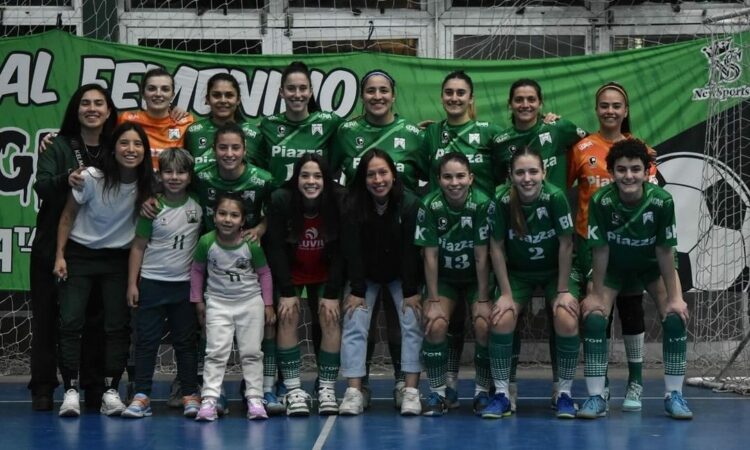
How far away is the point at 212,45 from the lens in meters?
8.08

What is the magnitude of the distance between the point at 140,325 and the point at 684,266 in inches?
142

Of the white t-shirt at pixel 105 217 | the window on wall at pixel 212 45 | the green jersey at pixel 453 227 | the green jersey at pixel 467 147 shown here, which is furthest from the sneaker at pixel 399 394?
the window on wall at pixel 212 45

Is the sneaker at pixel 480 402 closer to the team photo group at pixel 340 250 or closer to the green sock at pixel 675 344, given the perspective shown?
the team photo group at pixel 340 250

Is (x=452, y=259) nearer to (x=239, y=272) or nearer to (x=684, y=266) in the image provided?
(x=239, y=272)

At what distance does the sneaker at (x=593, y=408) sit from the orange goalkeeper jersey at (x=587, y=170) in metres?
0.88

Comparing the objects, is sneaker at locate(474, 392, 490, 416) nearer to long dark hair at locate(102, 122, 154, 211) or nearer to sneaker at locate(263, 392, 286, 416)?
sneaker at locate(263, 392, 286, 416)

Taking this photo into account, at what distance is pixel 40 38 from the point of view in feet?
24.8

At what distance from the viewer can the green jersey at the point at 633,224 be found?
5.68 meters

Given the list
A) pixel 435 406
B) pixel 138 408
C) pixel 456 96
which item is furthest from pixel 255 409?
pixel 456 96

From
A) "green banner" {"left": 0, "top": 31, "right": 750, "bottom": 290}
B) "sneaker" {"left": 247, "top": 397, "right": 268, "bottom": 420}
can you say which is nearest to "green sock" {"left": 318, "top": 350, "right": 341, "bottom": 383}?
"sneaker" {"left": 247, "top": 397, "right": 268, "bottom": 420}

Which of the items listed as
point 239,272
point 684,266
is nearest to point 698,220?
point 684,266

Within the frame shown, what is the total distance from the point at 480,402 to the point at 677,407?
3.20ft

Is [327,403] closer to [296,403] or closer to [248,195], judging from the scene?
[296,403]

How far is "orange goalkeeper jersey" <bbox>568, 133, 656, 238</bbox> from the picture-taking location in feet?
19.8
